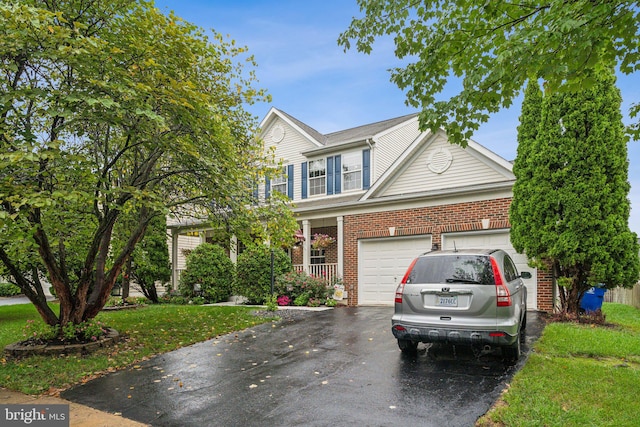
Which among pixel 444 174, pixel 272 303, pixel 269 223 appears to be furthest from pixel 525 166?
pixel 272 303

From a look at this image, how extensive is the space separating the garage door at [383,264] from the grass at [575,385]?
5.46 meters

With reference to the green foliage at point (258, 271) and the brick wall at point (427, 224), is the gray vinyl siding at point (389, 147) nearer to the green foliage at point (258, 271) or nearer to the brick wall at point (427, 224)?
the brick wall at point (427, 224)

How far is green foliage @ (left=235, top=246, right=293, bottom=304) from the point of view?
13781mm

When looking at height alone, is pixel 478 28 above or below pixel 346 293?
above

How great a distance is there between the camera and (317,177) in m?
16.9

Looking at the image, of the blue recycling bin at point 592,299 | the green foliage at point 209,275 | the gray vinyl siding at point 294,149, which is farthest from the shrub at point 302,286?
the blue recycling bin at point 592,299

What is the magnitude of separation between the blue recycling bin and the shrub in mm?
6948

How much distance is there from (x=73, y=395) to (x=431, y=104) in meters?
5.99

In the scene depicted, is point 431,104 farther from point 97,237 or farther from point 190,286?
point 190,286

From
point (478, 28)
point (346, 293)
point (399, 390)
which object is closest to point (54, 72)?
point (478, 28)

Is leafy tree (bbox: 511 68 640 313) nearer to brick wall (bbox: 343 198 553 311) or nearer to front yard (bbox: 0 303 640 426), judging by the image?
brick wall (bbox: 343 198 553 311)

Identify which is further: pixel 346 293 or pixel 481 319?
pixel 346 293

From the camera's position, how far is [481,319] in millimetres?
5496

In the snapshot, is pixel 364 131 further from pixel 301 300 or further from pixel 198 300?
pixel 198 300
